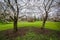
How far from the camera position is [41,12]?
5.32m

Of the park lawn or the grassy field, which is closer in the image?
the grassy field

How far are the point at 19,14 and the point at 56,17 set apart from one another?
1.51 metres

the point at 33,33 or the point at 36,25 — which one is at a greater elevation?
the point at 36,25

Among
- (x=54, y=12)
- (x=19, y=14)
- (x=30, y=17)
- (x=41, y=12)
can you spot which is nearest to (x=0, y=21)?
(x=19, y=14)

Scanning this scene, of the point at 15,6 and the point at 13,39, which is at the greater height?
the point at 15,6

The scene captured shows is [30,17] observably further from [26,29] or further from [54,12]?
[54,12]

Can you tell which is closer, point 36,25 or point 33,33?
point 33,33

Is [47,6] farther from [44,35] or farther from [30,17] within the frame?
[44,35]

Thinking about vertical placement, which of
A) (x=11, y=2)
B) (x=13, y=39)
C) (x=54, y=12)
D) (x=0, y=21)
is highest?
(x=11, y=2)

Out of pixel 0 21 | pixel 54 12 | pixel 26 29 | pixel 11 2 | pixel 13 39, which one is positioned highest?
pixel 11 2

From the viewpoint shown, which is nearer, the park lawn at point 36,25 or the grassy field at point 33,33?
the grassy field at point 33,33

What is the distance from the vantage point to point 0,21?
529cm

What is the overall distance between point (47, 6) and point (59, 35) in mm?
1251

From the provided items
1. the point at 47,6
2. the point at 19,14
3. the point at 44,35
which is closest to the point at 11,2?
the point at 19,14
